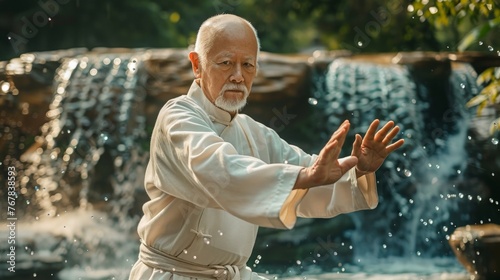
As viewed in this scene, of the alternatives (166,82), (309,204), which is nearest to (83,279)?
(166,82)

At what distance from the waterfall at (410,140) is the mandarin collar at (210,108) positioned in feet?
18.4

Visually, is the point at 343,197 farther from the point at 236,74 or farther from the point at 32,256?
the point at 32,256

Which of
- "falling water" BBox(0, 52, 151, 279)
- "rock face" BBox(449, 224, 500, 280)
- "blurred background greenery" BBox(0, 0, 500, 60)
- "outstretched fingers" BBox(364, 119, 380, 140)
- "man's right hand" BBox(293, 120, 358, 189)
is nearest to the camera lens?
"man's right hand" BBox(293, 120, 358, 189)

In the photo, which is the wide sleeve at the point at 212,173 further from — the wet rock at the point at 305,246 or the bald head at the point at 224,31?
the wet rock at the point at 305,246

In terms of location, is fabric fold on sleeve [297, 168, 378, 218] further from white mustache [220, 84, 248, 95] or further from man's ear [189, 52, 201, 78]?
A: man's ear [189, 52, 201, 78]

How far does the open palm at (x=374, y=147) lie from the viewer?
2.65 m

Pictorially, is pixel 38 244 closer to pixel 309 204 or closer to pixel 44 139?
pixel 44 139

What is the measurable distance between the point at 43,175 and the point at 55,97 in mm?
723

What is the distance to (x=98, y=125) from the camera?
28.7ft

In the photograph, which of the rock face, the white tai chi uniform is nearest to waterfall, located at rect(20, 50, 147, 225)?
the rock face

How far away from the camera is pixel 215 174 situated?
8.30ft

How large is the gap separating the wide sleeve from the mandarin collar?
0.31ft

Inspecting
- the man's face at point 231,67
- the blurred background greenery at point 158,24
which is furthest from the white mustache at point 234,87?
the blurred background greenery at point 158,24

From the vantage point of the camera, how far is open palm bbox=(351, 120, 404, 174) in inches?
104
